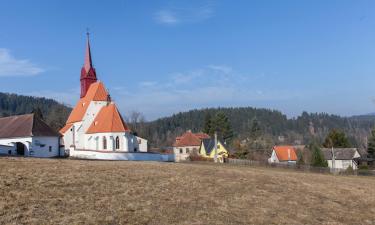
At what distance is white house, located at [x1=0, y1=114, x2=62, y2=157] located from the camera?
49688 mm

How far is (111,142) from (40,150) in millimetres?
8491

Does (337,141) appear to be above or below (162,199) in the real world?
above

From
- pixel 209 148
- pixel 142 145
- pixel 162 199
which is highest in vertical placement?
→ pixel 142 145

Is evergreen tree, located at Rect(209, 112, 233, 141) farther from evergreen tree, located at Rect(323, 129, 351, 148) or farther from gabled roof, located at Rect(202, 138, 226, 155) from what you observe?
evergreen tree, located at Rect(323, 129, 351, 148)

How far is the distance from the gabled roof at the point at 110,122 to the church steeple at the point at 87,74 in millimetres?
10964

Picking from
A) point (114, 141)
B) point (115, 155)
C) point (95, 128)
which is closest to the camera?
point (115, 155)

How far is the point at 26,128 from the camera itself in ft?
168

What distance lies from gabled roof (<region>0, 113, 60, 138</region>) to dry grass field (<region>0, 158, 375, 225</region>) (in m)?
27.2

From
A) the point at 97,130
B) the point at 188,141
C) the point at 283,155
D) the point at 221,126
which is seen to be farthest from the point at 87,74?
the point at 221,126

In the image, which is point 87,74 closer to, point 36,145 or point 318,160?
point 36,145

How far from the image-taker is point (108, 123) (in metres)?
56.9

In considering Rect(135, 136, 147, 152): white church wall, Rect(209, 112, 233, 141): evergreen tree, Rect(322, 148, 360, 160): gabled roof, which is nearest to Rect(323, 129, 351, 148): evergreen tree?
Rect(322, 148, 360, 160): gabled roof

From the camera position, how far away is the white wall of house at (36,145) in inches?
1961

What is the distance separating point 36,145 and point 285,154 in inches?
2111
